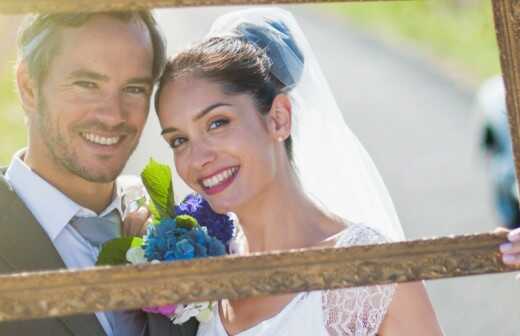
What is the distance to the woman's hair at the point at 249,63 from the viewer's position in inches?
122

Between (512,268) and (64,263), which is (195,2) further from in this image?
(64,263)

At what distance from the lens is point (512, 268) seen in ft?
7.46

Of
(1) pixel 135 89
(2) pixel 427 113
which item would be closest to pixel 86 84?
(1) pixel 135 89

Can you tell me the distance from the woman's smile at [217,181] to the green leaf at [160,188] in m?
0.15

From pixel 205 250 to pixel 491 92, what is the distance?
4.86m

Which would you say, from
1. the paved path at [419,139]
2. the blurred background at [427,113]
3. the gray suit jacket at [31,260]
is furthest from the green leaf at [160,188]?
the paved path at [419,139]

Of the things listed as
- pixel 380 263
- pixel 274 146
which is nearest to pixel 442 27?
pixel 274 146

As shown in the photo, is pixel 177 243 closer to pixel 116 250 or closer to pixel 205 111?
pixel 116 250

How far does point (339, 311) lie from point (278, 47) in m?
0.82

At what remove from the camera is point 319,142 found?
3.46 metres

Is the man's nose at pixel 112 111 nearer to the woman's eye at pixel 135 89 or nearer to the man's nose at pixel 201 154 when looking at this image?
the woman's eye at pixel 135 89

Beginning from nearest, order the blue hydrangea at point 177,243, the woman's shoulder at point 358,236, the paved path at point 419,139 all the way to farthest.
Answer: the blue hydrangea at point 177,243 < the woman's shoulder at point 358,236 < the paved path at point 419,139

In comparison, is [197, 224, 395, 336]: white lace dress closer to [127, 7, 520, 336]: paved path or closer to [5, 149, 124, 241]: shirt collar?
[5, 149, 124, 241]: shirt collar

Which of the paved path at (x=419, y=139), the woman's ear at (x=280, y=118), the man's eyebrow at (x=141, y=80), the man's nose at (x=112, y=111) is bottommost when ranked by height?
the paved path at (x=419, y=139)
